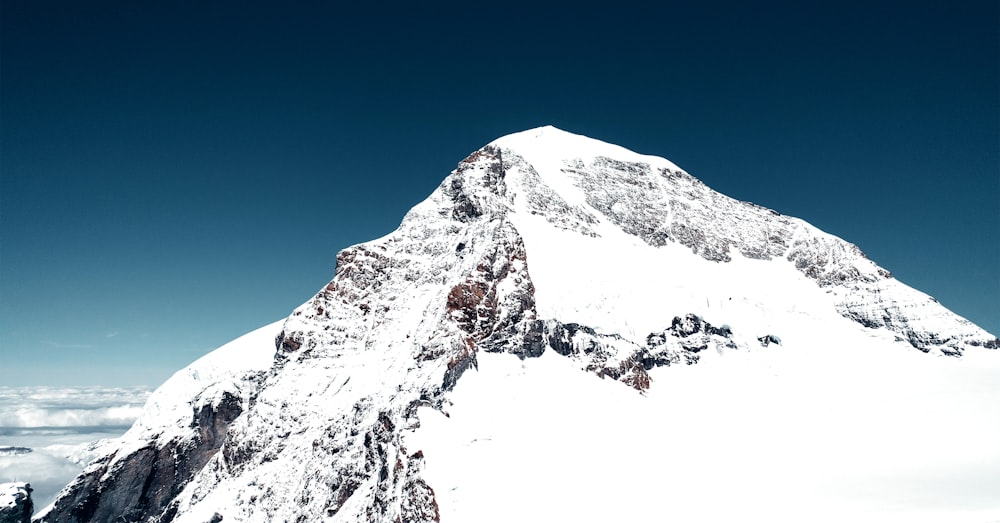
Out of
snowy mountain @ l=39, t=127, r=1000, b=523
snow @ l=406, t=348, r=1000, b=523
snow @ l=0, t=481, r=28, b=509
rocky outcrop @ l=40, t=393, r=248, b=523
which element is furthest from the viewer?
rocky outcrop @ l=40, t=393, r=248, b=523

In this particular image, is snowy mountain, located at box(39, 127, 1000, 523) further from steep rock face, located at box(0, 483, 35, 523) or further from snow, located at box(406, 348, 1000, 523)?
steep rock face, located at box(0, 483, 35, 523)

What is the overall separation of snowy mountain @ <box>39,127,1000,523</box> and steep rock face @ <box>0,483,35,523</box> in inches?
206

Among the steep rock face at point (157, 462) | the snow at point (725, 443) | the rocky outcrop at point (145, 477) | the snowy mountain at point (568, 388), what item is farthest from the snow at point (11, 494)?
the snow at point (725, 443)

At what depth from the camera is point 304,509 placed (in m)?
81.1

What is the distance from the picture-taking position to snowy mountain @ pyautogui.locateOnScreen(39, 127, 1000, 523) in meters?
74.8

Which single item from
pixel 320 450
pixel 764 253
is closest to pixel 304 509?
pixel 320 450

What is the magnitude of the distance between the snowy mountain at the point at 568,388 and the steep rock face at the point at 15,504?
523 centimetres

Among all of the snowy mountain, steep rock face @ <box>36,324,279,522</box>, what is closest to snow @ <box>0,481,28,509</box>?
steep rock face @ <box>36,324,279,522</box>

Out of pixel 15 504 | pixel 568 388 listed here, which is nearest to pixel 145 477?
pixel 15 504

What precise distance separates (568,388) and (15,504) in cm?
9446

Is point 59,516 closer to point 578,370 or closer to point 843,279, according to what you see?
point 578,370

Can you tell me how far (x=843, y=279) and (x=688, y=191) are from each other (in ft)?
138

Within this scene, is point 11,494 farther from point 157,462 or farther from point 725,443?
point 725,443

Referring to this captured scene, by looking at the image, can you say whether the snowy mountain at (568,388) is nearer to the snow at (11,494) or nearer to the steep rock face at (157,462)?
the steep rock face at (157,462)
